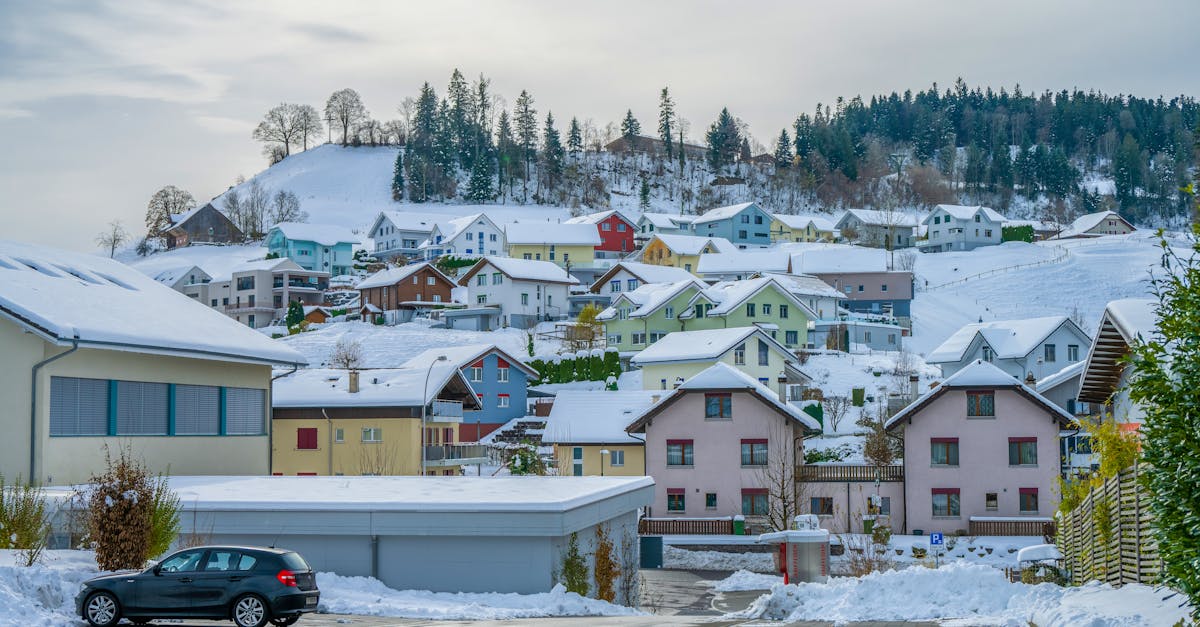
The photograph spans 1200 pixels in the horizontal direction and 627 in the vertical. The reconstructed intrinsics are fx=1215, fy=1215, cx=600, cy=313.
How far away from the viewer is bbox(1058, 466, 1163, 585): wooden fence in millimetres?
15984

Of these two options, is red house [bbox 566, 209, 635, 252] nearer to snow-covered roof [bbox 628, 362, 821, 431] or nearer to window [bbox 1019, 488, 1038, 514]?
snow-covered roof [bbox 628, 362, 821, 431]

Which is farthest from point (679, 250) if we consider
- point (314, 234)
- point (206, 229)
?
point (206, 229)

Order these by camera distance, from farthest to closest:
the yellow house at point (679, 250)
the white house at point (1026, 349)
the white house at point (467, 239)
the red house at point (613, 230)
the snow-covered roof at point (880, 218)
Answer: the snow-covered roof at point (880, 218) → the red house at point (613, 230) → the white house at point (467, 239) → the yellow house at point (679, 250) → the white house at point (1026, 349)

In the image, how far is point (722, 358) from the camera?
7362cm

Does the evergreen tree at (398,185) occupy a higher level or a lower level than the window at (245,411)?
higher

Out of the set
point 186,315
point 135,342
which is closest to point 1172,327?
point 135,342

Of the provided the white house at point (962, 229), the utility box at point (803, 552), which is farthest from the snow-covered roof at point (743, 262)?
the utility box at point (803, 552)

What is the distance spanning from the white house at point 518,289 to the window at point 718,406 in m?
50.1

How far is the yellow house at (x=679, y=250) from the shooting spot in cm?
12631

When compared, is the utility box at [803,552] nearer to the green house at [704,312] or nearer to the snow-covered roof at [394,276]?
the green house at [704,312]

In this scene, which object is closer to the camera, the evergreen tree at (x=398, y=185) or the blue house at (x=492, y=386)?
the blue house at (x=492, y=386)

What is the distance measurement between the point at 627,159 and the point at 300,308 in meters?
98.5

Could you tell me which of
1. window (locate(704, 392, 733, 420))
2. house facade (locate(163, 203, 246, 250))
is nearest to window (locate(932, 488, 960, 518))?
window (locate(704, 392, 733, 420))

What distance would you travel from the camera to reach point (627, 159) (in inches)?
7741
